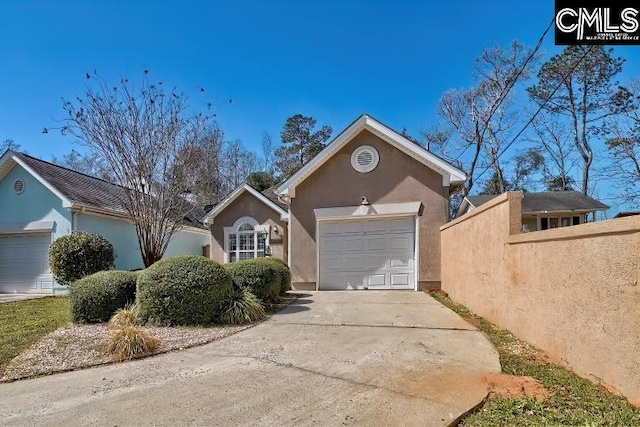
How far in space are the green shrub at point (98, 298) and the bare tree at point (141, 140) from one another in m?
5.22

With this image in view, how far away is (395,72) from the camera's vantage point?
19.3m

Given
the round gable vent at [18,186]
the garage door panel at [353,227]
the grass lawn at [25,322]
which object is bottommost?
the grass lawn at [25,322]

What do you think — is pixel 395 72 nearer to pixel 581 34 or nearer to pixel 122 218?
pixel 581 34

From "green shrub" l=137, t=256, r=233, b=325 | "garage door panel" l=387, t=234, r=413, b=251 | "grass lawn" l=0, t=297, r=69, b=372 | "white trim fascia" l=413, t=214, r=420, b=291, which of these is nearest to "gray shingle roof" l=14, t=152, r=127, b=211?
"grass lawn" l=0, t=297, r=69, b=372

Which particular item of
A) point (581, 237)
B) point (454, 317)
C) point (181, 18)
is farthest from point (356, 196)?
point (581, 237)

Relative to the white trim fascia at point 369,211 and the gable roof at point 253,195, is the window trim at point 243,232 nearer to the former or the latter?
the gable roof at point 253,195

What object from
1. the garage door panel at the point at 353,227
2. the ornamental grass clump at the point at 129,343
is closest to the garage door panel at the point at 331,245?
the garage door panel at the point at 353,227

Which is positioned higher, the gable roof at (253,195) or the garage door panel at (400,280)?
the gable roof at (253,195)

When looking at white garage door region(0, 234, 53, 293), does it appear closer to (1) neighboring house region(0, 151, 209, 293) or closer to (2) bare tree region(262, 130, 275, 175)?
(1) neighboring house region(0, 151, 209, 293)

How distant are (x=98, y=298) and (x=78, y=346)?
1.76m

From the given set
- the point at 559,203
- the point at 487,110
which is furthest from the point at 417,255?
the point at 487,110

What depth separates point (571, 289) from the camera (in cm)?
438

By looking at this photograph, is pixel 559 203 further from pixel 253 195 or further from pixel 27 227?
pixel 27 227

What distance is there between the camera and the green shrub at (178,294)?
23.5ft
